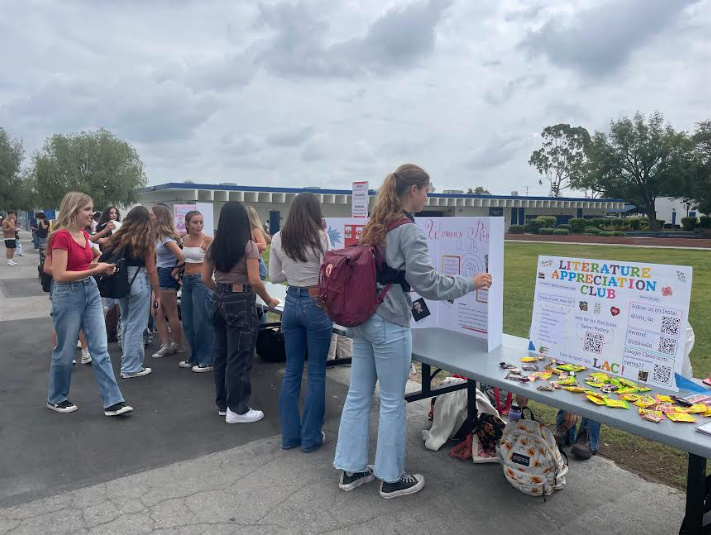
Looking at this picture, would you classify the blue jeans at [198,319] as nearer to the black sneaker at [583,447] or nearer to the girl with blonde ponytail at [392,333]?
the girl with blonde ponytail at [392,333]

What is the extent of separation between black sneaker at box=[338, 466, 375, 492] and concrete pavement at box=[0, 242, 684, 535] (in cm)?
5

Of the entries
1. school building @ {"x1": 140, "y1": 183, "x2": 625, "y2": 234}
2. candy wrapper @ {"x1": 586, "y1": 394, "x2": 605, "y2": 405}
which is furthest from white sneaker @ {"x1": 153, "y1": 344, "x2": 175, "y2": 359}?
school building @ {"x1": 140, "y1": 183, "x2": 625, "y2": 234}

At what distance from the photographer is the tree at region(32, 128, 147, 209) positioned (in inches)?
1529

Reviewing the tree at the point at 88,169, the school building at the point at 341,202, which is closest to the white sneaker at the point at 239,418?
the school building at the point at 341,202

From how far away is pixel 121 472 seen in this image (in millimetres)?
3447

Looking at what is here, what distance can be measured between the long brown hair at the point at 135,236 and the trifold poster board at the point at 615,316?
3.73 m

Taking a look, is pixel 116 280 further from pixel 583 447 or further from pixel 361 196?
pixel 583 447

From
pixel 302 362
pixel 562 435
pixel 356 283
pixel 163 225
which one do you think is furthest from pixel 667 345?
pixel 163 225

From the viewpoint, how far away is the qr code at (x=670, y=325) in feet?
8.38

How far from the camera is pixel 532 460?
10.0ft

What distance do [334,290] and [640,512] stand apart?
212 cm

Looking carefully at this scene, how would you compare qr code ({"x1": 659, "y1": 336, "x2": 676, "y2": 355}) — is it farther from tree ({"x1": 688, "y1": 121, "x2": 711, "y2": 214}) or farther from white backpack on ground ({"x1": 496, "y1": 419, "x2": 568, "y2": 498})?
tree ({"x1": 688, "y1": 121, "x2": 711, "y2": 214})

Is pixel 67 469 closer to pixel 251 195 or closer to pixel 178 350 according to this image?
pixel 178 350

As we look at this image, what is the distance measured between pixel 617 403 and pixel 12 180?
163 feet
